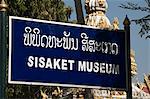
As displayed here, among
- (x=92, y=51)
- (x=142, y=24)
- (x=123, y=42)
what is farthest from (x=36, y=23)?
(x=142, y=24)

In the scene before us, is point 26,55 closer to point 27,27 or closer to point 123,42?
point 27,27

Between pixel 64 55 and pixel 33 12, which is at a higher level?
pixel 33 12

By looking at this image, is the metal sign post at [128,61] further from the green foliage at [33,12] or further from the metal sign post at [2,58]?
the green foliage at [33,12]

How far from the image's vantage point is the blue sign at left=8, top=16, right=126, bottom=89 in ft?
18.3

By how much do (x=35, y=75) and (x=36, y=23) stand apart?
2.09 ft

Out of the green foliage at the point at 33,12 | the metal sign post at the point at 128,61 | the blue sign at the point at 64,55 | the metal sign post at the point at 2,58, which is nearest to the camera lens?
the metal sign post at the point at 2,58

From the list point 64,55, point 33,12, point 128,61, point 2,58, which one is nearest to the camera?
point 2,58

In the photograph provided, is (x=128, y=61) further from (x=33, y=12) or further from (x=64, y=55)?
(x=33, y=12)

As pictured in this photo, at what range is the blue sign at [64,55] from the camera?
18.3 feet

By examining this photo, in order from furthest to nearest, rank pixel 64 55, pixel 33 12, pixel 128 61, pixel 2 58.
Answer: pixel 33 12
pixel 128 61
pixel 64 55
pixel 2 58

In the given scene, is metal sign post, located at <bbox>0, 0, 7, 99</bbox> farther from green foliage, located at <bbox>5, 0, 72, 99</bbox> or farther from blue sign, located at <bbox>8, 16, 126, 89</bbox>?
green foliage, located at <bbox>5, 0, 72, 99</bbox>

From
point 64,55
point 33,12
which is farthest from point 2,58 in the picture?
point 33,12

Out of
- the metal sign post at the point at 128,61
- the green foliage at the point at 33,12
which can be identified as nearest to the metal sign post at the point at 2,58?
the metal sign post at the point at 128,61

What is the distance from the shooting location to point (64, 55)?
19.2 feet
